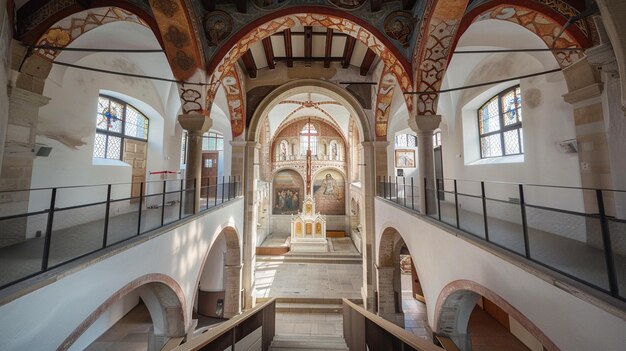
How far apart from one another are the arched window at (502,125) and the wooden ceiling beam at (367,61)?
3561 mm

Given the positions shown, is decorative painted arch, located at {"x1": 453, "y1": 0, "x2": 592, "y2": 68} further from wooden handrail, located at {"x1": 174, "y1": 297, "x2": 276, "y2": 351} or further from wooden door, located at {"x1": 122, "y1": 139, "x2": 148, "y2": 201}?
wooden door, located at {"x1": 122, "y1": 139, "x2": 148, "y2": 201}

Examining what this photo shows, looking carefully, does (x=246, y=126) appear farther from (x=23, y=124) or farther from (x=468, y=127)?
(x=468, y=127)

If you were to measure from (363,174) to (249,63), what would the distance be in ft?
17.4

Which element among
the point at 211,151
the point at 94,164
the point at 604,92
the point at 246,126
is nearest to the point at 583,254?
the point at 604,92

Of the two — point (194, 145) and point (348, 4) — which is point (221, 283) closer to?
point (194, 145)

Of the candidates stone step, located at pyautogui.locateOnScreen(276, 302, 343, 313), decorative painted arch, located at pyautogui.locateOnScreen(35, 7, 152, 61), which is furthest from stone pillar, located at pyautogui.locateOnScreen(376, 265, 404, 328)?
decorative painted arch, located at pyautogui.locateOnScreen(35, 7, 152, 61)

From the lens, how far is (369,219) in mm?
8352

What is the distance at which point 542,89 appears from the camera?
4.82m

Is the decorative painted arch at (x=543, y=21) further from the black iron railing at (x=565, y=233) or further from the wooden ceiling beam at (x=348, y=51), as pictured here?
the wooden ceiling beam at (x=348, y=51)

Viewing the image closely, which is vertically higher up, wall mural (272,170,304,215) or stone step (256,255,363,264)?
wall mural (272,170,304,215)

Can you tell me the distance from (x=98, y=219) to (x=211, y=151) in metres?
11.6

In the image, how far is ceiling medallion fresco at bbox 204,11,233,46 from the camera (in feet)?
15.5

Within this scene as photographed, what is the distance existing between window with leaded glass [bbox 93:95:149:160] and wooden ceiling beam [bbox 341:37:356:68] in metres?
6.76

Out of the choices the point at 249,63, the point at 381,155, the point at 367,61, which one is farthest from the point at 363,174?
the point at 249,63
